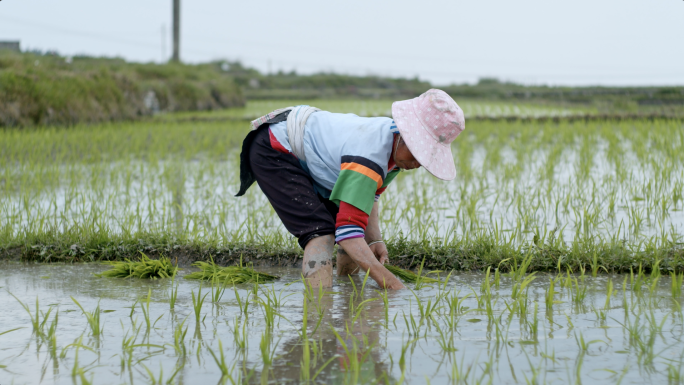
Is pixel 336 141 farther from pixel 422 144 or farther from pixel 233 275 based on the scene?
pixel 233 275

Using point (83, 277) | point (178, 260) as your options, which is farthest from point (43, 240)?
point (178, 260)

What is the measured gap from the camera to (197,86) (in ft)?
49.9

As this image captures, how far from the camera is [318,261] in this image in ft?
7.70

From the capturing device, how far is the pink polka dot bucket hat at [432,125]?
2092 mm

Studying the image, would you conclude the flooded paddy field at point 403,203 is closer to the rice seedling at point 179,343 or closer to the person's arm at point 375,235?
the person's arm at point 375,235

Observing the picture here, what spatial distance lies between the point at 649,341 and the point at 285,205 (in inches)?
56.4

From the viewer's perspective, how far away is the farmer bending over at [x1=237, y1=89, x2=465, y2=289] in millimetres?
2105

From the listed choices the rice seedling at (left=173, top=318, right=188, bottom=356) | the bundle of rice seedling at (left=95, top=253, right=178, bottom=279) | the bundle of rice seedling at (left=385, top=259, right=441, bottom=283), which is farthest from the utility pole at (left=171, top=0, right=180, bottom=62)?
the rice seedling at (left=173, top=318, right=188, bottom=356)

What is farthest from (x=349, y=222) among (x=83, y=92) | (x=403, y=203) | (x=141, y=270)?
(x=83, y=92)

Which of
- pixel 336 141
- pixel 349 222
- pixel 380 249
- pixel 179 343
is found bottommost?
pixel 179 343

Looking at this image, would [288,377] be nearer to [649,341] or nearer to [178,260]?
[649,341]

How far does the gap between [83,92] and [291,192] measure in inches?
320

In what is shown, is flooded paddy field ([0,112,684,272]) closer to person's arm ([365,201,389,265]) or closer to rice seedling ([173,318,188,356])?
person's arm ([365,201,389,265])

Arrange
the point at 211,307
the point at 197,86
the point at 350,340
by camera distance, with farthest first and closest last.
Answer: the point at 197,86, the point at 211,307, the point at 350,340
